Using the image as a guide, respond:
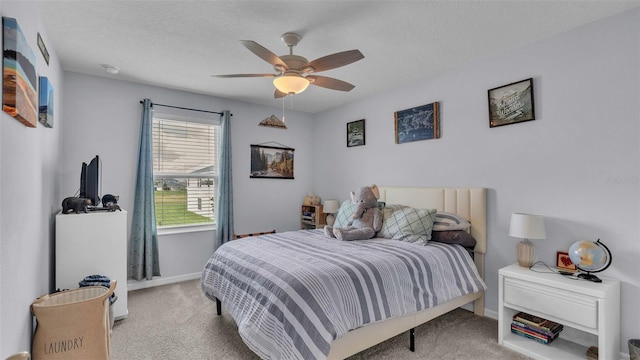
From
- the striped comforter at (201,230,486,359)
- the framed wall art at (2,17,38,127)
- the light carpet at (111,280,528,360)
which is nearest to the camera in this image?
the framed wall art at (2,17,38,127)

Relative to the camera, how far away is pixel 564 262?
242cm

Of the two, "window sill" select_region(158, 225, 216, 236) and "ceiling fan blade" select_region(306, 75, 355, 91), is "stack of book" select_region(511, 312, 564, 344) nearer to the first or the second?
"ceiling fan blade" select_region(306, 75, 355, 91)

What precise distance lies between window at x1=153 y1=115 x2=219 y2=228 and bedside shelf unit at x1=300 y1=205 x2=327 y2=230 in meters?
1.47

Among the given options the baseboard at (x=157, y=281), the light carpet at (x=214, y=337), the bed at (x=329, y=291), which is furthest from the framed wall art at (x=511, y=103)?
the baseboard at (x=157, y=281)

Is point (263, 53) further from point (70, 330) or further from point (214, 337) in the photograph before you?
point (214, 337)

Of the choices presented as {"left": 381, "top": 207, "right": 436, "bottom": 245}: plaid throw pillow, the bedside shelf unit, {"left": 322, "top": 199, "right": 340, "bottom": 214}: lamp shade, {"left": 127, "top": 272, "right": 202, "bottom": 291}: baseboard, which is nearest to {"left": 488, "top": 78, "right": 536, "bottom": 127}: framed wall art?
{"left": 381, "top": 207, "right": 436, "bottom": 245}: plaid throw pillow

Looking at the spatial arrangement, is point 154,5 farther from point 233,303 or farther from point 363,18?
point 233,303

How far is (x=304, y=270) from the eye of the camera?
200 centimetres

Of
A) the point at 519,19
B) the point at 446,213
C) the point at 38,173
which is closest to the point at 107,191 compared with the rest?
the point at 38,173

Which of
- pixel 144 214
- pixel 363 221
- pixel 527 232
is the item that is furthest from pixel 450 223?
pixel 144 214

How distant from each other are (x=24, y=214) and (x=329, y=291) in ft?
6.16

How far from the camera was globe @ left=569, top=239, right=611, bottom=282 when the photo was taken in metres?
2.12

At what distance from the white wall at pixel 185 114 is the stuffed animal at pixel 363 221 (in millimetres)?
1787

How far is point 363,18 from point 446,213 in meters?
2.05
